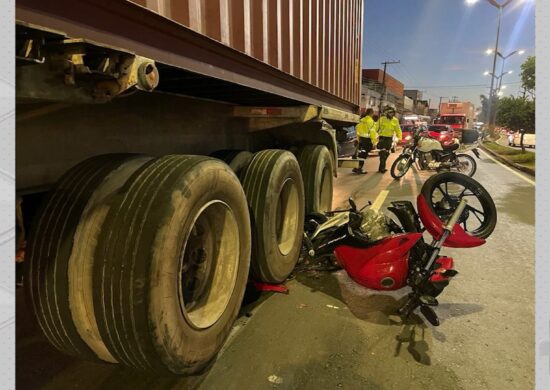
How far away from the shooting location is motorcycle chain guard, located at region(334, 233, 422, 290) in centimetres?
305

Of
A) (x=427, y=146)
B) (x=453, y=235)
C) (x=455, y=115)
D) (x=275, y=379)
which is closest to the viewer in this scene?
(x=275, y=379)

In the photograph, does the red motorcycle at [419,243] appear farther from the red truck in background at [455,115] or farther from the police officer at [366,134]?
the red truck in background at [455,115]

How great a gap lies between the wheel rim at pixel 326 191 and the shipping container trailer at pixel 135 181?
2466 mm

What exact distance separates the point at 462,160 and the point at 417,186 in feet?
11.1

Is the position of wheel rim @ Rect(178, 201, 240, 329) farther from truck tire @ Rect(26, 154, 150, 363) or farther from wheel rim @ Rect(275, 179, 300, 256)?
wheel rim @ Rect(275, 179, 300, 256)

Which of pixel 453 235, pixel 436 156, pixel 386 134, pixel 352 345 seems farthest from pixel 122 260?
pixel 436 156

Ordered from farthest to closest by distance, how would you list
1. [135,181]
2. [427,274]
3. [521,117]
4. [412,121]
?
[412,121] < [521,117] < [427,274] < [135,181]

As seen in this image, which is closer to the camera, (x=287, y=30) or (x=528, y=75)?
(x=287, y=30)

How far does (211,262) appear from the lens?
8.48 ft

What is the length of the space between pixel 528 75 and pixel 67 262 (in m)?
26.0

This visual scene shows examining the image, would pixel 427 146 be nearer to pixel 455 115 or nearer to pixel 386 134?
pixel 386 134

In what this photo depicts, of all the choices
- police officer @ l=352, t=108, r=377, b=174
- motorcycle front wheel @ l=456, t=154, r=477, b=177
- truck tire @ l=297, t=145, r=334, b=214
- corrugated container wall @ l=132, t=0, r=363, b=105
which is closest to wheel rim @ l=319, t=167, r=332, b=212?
Result: truck tire @ l=297, t=145, r=334, b=214

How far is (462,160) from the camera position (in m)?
11.9
